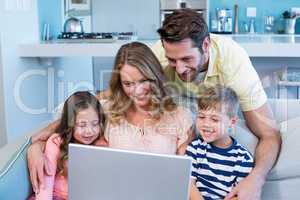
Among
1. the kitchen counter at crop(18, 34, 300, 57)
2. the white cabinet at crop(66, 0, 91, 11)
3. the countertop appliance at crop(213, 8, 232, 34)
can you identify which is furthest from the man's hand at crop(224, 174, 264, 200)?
the countertop appliance at crop(213, 8, 232, 34)

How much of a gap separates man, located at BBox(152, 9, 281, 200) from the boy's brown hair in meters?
0.02

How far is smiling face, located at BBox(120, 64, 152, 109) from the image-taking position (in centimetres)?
133

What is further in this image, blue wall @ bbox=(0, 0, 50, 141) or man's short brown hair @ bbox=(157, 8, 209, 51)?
blue wall @ bbox=(0, 0, 50, 141)

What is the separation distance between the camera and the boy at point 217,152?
4.23 ft

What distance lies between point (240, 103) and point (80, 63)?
198 centimetres

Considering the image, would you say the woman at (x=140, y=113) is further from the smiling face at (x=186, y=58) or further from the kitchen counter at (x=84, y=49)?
the kitchen counter at (x=84, y=49)

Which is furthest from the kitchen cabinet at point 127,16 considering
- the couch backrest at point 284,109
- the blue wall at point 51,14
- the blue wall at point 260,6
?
the couch backrest at point 284,109

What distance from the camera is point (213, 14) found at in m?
Result: 3.72

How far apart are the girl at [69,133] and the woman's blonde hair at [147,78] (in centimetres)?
6

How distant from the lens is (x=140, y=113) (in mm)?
1386

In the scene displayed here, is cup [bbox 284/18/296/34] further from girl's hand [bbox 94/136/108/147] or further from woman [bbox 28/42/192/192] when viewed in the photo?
girl's hand [bbox 94/136/108/147]

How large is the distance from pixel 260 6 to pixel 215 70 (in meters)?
2.55

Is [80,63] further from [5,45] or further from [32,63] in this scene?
[5,45]

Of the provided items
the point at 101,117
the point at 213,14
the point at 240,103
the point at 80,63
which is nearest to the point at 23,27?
the point at 80,63
